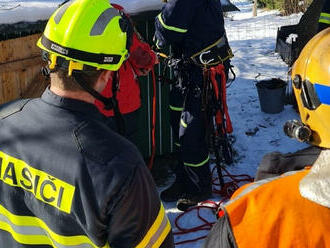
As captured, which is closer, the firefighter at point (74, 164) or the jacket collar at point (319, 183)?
the jacket collar at point (319, 183)

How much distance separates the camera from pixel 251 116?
6762 mm

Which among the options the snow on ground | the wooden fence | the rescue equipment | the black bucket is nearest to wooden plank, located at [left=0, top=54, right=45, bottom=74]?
the wooden fence

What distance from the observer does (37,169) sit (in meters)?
1.74

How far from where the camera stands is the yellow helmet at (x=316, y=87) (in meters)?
1.47

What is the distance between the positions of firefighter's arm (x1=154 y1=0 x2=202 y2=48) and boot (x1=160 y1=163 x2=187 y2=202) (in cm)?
140

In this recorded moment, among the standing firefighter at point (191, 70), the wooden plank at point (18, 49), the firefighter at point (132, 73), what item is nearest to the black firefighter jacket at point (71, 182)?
the firefighter at point (132, 73)

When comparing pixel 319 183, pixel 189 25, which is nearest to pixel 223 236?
pixel 319 183

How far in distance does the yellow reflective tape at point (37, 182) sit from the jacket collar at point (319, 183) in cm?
81

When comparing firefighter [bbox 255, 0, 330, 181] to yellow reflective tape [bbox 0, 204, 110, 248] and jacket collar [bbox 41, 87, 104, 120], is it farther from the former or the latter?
yellow reflective tape [bbox 0, 204, 110, 248]

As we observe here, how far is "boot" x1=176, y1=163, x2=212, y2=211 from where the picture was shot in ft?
14.7

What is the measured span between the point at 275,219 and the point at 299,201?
91 mm

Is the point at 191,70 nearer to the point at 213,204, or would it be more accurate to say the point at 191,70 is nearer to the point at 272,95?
the point at 213,204

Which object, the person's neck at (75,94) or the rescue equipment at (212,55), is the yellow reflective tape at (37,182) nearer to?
the person's neck at (75,94)

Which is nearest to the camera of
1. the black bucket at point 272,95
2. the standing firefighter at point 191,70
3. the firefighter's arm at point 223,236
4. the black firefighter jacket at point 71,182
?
the firefighter's arm at point 223,236
